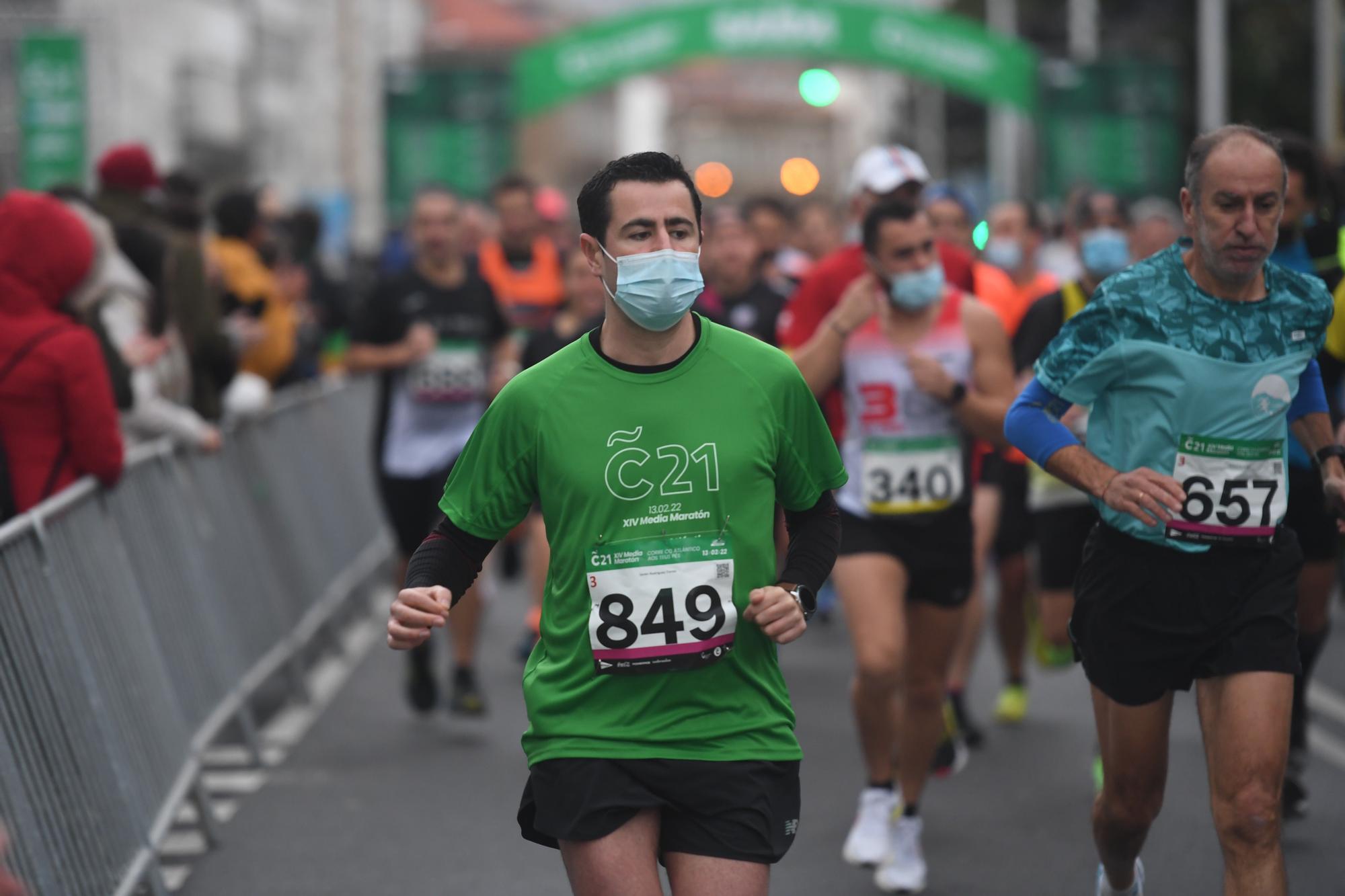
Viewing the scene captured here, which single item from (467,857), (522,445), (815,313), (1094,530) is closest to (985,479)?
(815,313)

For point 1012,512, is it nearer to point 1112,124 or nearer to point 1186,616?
point 1186,616

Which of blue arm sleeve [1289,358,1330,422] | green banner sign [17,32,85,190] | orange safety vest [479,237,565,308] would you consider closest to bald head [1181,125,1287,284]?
blue arm sleeve [1289,358,1330,422]

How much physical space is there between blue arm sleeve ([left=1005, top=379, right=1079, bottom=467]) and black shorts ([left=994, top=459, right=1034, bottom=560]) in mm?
4295

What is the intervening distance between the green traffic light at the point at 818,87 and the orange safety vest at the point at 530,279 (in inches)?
128

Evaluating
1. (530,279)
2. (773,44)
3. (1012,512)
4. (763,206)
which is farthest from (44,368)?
(773,44)

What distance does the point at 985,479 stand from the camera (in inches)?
377

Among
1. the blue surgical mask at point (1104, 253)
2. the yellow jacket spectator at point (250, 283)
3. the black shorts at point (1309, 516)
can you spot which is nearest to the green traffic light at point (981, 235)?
the blue surgical mask at point (1104, 253)

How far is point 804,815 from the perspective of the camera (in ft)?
26.2

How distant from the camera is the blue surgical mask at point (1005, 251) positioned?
12.6 m

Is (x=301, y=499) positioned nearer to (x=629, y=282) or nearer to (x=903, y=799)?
(x=903, y=799)

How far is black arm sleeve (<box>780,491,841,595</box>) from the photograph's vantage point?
4.61 meters

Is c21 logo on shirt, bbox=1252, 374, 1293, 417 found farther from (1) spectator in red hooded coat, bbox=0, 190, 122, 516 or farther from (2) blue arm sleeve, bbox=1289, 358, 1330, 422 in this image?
(1) spectator in red hooded coat, bbox=0, 190, 122, 516

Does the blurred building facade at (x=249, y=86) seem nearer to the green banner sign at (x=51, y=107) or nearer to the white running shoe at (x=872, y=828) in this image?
the green banner sign at (x=51, y=107)

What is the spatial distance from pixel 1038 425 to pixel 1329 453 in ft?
2.70
